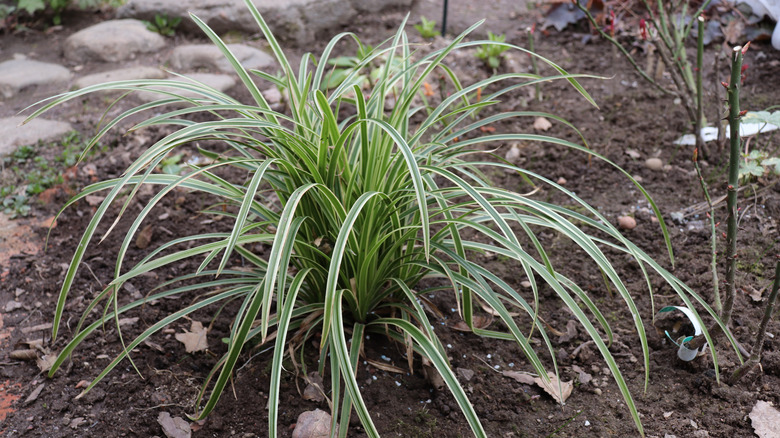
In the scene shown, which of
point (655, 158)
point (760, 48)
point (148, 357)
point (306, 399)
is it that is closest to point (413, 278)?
point (306, 399)

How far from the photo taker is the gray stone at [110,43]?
3580mm

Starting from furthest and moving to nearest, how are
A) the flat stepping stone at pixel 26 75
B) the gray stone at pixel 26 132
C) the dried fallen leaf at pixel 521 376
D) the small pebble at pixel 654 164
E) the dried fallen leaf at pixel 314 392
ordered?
the flat stepping stone at pixel 26 75
the gray stone at pixel 26 132
the small pebble at pixel 654 164
the dried fallen leaf at pixel 521 376
the dried fallen leaf at pixel 314 392

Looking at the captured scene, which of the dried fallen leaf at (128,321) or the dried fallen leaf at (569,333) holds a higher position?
the dried fallen leaf at (128,321)

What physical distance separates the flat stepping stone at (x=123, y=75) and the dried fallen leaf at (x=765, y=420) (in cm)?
305

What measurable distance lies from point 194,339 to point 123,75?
2.06 meters

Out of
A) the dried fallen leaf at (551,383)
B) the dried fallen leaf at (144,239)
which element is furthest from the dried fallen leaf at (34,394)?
the dried fallen leaf at (551,383)

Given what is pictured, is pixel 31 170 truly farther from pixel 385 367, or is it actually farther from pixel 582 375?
pixel 582 375

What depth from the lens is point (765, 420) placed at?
1.56 m

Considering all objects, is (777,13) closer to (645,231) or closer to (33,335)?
(645,231)

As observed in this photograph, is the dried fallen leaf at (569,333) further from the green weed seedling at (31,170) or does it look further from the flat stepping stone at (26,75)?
the flat stepping stone at (26,75)

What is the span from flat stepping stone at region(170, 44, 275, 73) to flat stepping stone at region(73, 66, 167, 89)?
0.17 meters

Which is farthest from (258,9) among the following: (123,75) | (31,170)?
(31,170)

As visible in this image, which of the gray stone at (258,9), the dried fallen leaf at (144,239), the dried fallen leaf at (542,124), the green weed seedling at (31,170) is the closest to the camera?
the dried fallen leaf at (144,239)

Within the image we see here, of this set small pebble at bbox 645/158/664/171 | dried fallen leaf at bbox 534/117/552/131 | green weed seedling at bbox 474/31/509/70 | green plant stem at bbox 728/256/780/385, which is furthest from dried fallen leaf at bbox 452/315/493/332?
green weed seedling at bbox 474/31/509/70
